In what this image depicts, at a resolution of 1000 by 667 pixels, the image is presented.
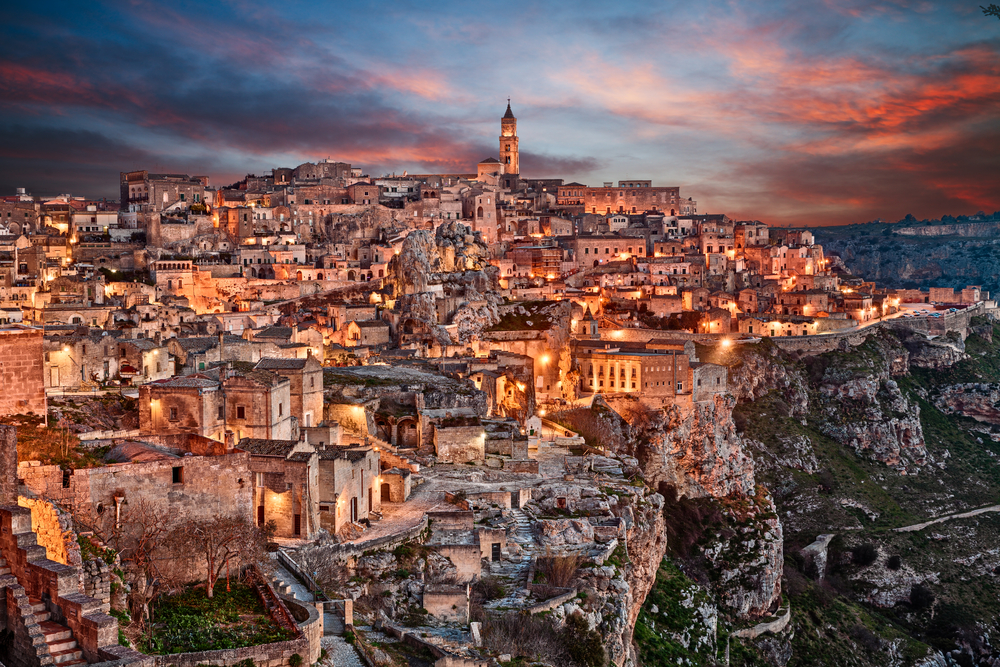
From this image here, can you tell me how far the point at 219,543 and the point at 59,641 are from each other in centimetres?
524

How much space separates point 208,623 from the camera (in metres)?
16.5

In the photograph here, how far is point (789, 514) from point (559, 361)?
1661cm

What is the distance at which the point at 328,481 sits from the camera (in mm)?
25031

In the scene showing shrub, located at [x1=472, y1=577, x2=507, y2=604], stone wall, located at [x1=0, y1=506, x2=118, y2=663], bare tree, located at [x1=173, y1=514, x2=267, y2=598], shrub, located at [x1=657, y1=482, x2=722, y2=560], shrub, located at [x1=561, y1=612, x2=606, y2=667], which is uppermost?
stone wall, located at [x1=0, y1=506, x2=118, y2=663]

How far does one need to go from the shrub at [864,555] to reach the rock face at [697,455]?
7.23 m

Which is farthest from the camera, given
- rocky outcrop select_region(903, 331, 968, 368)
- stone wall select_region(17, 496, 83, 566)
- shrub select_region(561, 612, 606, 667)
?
rocky outcrop select_region(903, 331, 968, 368)

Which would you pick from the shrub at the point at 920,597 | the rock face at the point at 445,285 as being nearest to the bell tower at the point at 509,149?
the rock face at the point at 445,285

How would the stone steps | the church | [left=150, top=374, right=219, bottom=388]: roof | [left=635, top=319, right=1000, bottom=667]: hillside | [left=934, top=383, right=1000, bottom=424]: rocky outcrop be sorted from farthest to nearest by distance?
the church < [left=934, top=383, right=1000, bottom=424]: rocky outcrop < [left=635, top=319, right=1000, bottom=667]: hillside < [left=150, top=374, right=219, bottom=388]: roof < the stone steps

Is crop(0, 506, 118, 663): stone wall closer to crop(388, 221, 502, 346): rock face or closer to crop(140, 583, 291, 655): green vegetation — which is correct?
crop(140, 583, 291, 655): green vegetation

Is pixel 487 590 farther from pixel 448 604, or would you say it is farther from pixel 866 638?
pixel 866 638

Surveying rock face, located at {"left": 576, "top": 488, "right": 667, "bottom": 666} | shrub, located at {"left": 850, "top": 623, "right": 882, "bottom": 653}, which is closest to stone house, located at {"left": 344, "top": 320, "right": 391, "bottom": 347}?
rock face, located at {"left": 576, "top": 488, "right": 667, "bottom": 666}

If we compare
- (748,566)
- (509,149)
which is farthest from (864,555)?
(509,149)

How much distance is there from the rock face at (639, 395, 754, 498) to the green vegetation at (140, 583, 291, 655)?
30.6m

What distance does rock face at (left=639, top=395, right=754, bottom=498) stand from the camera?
154ft
